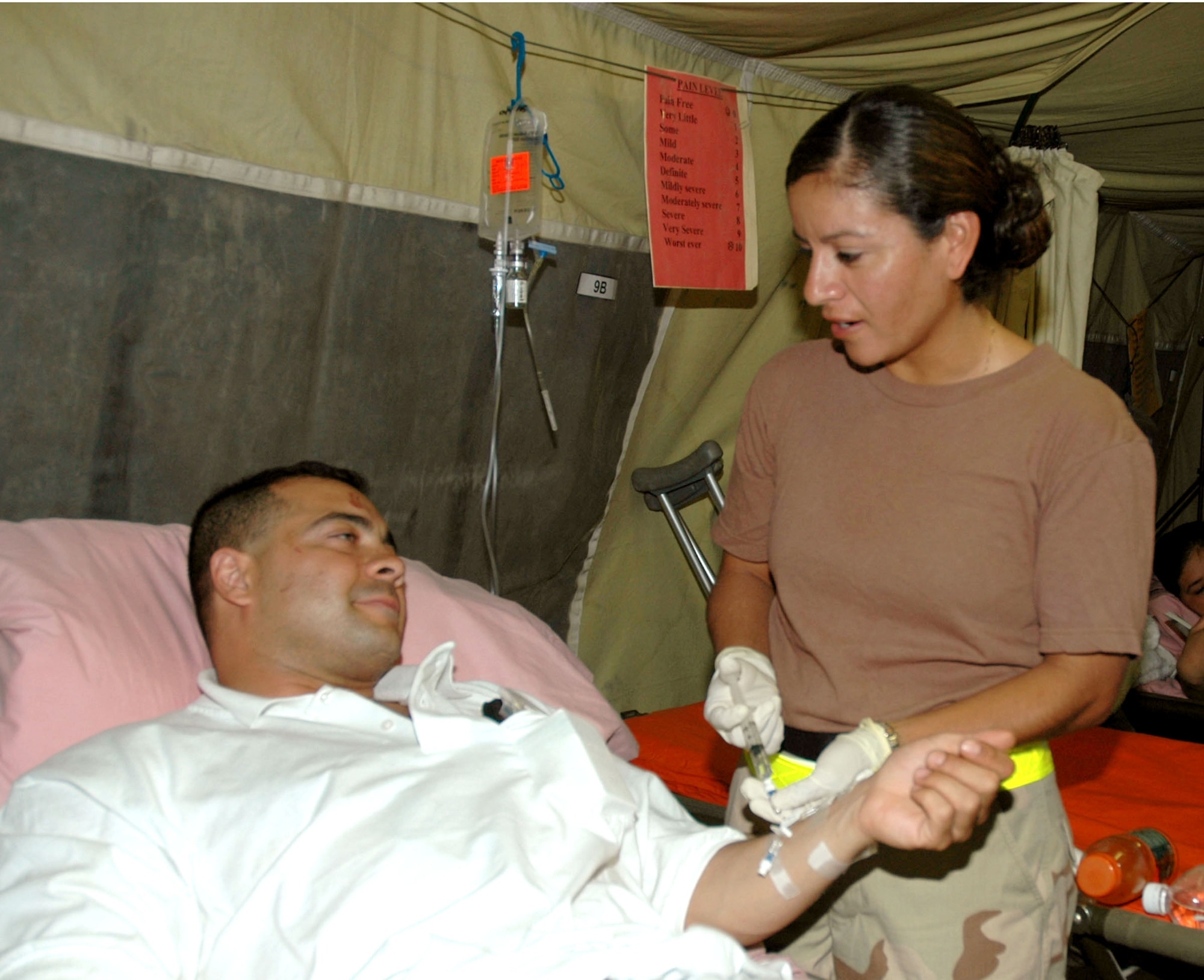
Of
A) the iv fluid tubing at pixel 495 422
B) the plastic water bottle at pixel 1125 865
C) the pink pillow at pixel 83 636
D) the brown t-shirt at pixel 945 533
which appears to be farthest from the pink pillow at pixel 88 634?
the plastic water bottle at pixel 1125 865

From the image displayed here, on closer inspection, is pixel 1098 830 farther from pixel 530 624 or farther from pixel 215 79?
pixel 215 79

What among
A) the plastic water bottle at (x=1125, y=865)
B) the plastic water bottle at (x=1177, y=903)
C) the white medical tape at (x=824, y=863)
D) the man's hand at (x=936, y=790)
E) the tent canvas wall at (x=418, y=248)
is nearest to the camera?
the man's hand at (x=936, y=790)

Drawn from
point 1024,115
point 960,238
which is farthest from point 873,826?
point 1024,115

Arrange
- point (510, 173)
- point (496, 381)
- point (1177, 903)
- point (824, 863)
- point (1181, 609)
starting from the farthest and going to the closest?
point (1181, 609), point (496, 381), point (510, 173), point (1177, 903), point (824, 863)

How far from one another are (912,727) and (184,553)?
1.12m

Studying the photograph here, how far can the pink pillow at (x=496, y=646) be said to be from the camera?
1871 millimetres

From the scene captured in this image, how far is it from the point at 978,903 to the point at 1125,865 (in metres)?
0.91

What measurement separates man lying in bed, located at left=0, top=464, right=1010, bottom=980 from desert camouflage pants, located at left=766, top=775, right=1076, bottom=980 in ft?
0.48

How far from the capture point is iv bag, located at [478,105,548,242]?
77.5 inches

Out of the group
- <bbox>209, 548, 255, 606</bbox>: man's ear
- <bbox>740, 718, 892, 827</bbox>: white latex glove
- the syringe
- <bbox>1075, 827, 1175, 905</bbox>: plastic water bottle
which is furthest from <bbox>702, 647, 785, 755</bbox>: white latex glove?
<bbox>1075, 827, 1175, 905</bbox>: plastic water bottle

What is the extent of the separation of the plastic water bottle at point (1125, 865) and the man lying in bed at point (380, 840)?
95 cm

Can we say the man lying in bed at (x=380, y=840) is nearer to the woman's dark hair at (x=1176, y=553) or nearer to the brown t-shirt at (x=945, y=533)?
the brown t-shirt at (x=945, y=533)

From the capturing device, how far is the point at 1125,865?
2.01 meters

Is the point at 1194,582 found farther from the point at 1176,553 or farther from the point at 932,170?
the point at 932,170
